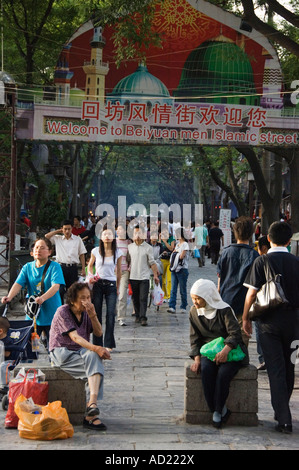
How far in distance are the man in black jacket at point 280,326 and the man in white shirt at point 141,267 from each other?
21.3 feet

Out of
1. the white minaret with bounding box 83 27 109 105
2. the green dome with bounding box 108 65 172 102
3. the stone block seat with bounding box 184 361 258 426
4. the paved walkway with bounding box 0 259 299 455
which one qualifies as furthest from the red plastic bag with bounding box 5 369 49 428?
the white minaret with bounding box 83 27 109 105

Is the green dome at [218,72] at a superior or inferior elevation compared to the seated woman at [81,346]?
superior

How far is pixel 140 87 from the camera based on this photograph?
18844 millimetres

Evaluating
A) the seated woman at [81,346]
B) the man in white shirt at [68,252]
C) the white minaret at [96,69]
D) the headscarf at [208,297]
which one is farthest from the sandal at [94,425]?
the white minaret at [96,69]

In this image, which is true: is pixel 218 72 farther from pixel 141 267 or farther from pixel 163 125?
pixel 141 267

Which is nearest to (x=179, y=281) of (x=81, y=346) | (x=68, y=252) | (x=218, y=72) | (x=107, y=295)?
(x=68, y=252)

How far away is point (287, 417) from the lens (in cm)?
645

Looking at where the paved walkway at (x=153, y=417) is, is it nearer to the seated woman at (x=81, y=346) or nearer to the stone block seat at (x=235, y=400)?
the stone block seat at (x=235, y=400)

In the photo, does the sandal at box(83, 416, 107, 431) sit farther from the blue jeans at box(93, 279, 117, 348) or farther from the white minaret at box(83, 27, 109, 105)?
the white minaret at box(83, 27, 109, 105)

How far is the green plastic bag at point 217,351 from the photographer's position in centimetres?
656

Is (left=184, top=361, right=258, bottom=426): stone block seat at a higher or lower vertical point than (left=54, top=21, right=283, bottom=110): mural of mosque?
lower

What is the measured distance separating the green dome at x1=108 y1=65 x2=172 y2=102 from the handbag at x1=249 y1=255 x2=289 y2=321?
12.3m

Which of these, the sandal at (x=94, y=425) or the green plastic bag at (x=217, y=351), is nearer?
the sandal at (x=94, y=425)

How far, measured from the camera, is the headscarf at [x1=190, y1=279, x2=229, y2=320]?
659 cm
